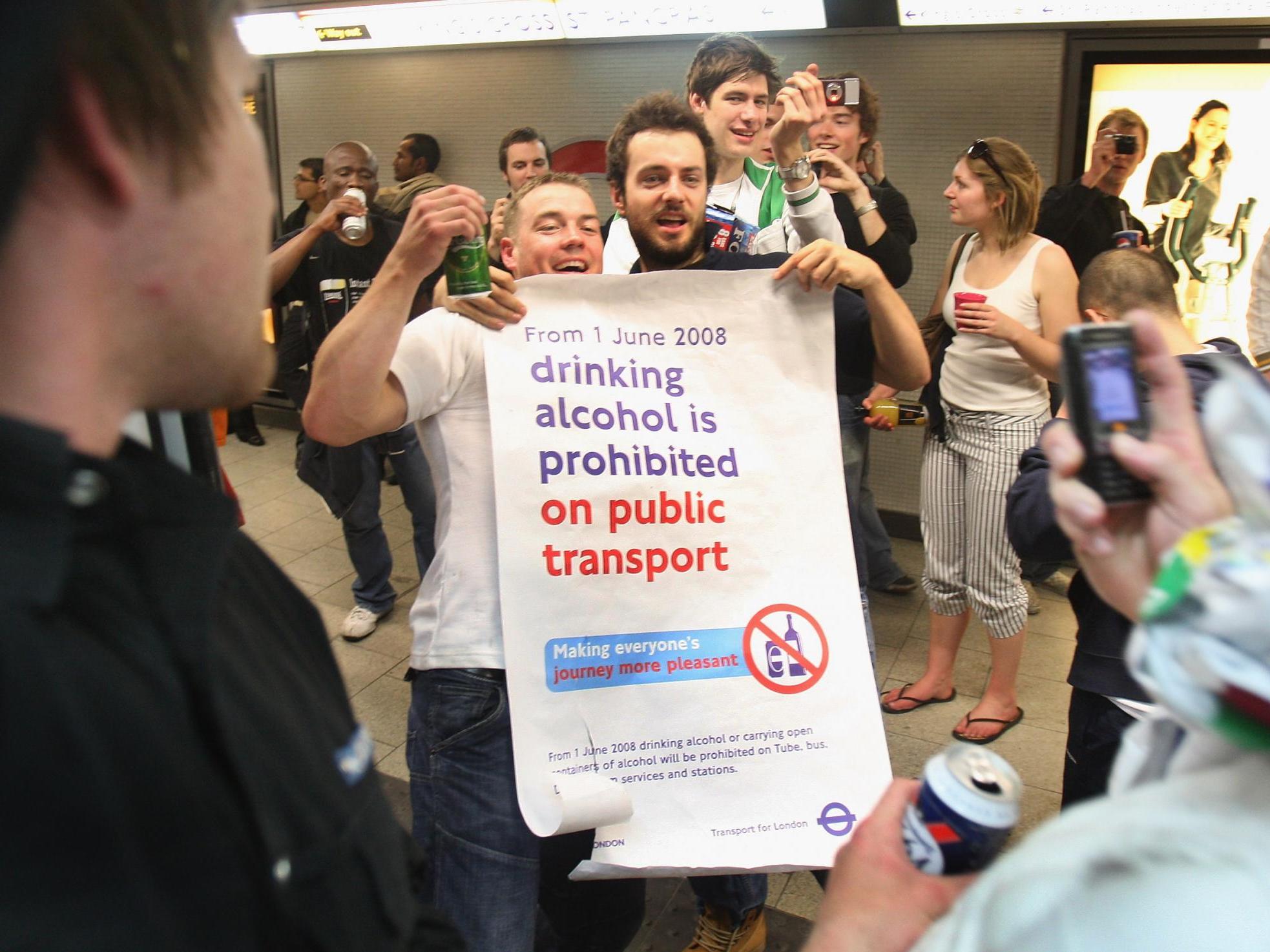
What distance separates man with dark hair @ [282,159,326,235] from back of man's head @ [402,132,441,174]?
612 millimetres

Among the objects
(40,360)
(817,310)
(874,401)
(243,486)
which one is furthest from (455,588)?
(243,486)

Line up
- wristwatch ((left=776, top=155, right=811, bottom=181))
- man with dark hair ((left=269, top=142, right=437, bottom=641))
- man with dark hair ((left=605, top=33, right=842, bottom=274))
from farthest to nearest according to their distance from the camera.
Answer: man with dark hair ((left=269, top=142, right=437, bottom=641)), man with dark hair ((left=605, top=33, right=842, bottom=274)), wristwatch ((left=776, top=155, right=811, bottom=181))

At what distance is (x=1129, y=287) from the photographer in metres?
2.26

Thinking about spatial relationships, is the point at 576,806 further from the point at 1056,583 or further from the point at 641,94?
the point at 641,94

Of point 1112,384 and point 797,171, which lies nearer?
point 1112,384

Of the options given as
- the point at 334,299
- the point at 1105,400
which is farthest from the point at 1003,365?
the point at 334,299

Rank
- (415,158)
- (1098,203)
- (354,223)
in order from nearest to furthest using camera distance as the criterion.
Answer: (354,223), (1098,203), (415,158)

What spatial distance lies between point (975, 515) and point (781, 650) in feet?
6.03

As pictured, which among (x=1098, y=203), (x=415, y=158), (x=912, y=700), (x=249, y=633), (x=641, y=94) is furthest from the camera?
(x=415, y=158)

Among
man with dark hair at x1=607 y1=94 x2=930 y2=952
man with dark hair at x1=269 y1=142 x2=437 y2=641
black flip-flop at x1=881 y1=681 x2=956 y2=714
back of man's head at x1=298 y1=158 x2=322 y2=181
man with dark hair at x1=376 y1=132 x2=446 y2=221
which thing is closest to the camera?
man with dark hair at x1=607 y1=94 x2=930 y2=952

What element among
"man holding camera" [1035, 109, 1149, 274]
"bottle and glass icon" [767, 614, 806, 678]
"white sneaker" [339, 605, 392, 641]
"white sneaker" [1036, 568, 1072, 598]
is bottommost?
"white sneaker" [1036, 568, 1072, 598]

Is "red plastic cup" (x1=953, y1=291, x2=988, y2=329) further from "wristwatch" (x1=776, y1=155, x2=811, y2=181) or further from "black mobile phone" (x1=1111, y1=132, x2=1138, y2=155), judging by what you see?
"black mobile phone" (x1=1111, y1=132, x2=1138, y2=155)

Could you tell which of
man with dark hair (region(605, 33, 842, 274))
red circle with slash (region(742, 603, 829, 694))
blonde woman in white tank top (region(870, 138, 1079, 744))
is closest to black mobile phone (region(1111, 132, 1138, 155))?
blonde woman in white tank top (region(870, 138, 1079, 744))

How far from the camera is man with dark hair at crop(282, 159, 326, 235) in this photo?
579 cm
